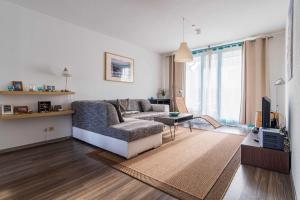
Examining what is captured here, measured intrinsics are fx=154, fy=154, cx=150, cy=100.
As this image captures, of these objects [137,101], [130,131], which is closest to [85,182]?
[130,131]

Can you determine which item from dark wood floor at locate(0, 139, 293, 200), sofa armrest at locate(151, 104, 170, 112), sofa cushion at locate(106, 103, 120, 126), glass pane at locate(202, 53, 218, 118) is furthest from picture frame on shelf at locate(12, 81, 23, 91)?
glass pane at locate(202, 53, 218, 118)

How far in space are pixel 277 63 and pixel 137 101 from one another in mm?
3914

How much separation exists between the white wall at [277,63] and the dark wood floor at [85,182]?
284cm

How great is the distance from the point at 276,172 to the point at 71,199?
7.90 feet

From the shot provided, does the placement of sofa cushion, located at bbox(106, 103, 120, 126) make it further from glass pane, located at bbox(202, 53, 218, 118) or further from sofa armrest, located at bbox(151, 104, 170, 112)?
glass pane, located at bbox(202, 53, 218, 118)

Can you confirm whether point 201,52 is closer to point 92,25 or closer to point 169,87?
point 169,87

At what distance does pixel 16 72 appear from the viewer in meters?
2.75

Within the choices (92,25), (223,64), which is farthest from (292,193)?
(92,25)

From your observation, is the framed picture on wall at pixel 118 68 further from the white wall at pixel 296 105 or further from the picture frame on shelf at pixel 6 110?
the white wall at pixel 296 105

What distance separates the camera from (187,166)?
83.6 inches

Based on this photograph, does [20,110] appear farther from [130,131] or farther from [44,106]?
[130,131]

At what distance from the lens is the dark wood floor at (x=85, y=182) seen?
1.52 m

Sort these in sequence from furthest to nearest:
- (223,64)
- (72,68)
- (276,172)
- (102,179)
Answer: (223,64)
(72,68)
(276,172)
(102,179)

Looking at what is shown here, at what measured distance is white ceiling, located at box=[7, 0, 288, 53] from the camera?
2688mm
